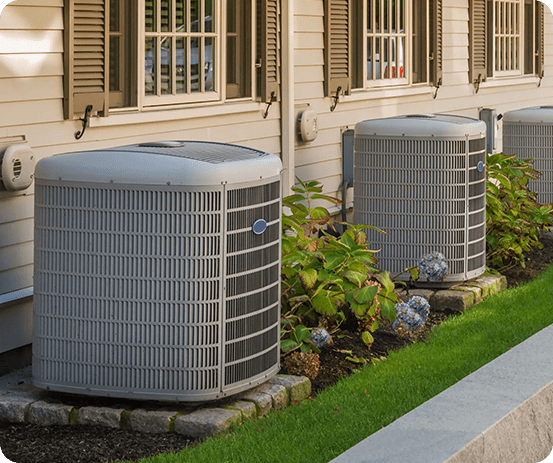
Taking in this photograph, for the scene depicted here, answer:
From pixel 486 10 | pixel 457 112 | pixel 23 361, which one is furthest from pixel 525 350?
pixel 486 10

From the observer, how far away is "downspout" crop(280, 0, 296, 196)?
302 inches

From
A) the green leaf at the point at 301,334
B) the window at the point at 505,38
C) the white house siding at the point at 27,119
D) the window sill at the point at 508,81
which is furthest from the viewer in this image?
the window sill at the point at 508,81

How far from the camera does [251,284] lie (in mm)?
4738

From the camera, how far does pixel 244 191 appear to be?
4633mm

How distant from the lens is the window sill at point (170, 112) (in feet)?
19.2

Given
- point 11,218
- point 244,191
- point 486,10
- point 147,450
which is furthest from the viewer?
point 486,10

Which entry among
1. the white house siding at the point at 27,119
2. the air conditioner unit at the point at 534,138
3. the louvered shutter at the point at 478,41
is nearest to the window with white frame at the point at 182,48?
the white house siding at the point at 27,119

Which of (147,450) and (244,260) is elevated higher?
(244,260)

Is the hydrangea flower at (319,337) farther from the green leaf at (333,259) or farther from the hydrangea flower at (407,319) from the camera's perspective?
the hydrangea flower at (407,319)

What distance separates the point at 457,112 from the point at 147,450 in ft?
24.9

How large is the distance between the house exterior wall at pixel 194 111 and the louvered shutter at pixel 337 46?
2.3 inches

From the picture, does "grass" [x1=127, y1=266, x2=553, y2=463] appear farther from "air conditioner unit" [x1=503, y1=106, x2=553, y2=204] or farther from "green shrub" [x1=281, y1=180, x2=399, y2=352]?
"air conditioner unit" [x1=503, y1=106, x2=553, y2=204]

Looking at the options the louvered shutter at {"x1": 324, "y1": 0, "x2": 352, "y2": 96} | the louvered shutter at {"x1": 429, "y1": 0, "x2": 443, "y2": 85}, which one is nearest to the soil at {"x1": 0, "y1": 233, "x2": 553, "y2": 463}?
the louvered shutter at {"x1": 324, "y1": 0, "x2": 352, "y2": 96}

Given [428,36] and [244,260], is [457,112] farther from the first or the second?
[244,260]
